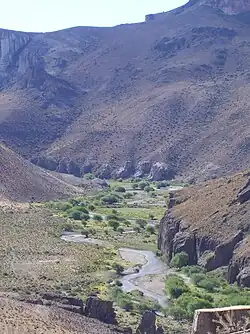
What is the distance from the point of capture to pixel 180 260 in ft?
220

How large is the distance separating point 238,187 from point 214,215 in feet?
18.4

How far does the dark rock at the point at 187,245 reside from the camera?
6825 centimetres

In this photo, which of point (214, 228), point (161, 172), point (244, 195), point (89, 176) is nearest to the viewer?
point (214, 228)

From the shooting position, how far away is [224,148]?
156 metres

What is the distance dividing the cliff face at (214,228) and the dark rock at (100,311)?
14914 millimetres

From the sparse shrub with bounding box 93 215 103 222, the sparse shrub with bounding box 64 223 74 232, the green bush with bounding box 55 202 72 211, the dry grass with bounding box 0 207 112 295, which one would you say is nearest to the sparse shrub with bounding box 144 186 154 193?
the green bush with bounding box 55 202 72 211

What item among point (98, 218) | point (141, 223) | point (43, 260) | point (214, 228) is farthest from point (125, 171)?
point (43, 260)

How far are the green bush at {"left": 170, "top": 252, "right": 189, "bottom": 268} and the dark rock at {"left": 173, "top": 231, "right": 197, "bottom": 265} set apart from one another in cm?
45

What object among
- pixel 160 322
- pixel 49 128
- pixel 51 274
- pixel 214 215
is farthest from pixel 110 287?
pixel 49 128

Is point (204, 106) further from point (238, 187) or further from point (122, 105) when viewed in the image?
point (238, 187)

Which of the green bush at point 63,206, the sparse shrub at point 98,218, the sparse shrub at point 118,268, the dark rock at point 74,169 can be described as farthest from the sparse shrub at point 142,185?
the sparse shrub at point 118,268

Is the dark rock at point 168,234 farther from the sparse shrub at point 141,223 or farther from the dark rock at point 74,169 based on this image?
the dark rock at point 74,169

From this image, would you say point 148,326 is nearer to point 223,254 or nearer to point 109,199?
point 223,254

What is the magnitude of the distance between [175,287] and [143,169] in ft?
359
